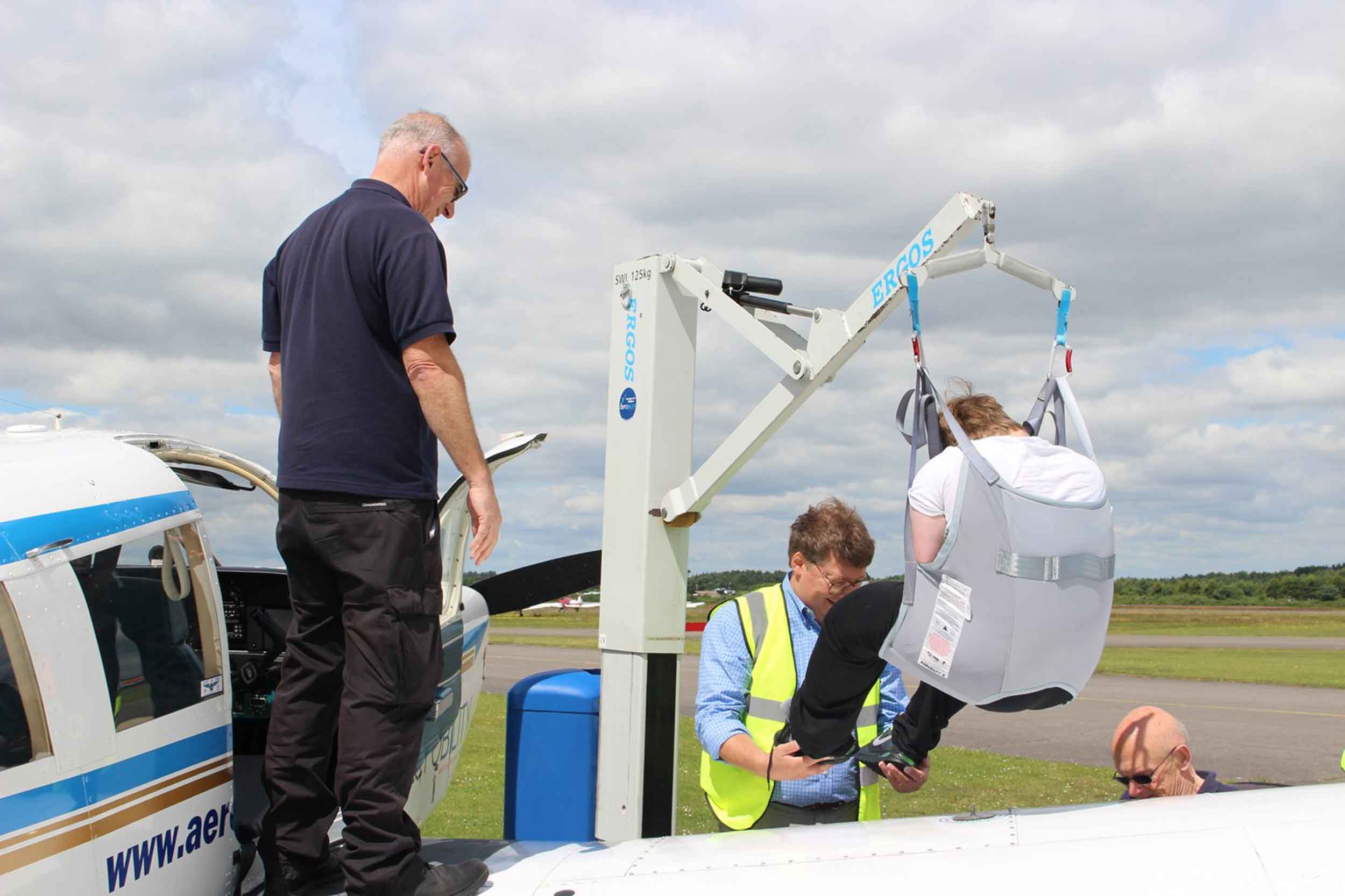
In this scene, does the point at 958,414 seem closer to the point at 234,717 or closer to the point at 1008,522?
the point at 1008,522

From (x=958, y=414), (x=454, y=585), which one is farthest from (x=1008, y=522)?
(x=454, y=585)

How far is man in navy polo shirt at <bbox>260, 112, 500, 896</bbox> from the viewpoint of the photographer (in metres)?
2.74

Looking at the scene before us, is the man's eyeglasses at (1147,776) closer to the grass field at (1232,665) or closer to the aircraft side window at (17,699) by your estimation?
the aircraft side window at (17,699)

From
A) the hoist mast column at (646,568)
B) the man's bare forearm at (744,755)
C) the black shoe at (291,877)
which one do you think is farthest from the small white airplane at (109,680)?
the man's bare forearm at (744,755)

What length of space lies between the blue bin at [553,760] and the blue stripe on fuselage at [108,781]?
1170 millimetres

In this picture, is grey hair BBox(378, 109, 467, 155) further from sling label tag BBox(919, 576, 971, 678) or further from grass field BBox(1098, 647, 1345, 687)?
grass field BBox(1098, 647, 1345, 687)

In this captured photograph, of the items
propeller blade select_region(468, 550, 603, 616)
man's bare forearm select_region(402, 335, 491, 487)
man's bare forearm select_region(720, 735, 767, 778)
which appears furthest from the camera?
propeller blade select_region(468, 550, 603, 616)

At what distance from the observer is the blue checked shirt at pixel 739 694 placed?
404 cm

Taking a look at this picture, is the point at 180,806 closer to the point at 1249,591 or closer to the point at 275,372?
the point at 275,372

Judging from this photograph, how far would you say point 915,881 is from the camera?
2.49 metres

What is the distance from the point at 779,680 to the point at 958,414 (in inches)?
56.8

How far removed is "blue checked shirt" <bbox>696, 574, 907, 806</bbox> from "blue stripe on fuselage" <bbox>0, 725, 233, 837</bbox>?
68.0 inches

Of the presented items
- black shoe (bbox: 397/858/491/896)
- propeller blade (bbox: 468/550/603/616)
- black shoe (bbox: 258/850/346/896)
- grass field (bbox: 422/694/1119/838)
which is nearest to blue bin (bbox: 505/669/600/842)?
propeller blade (bbox: 468/550/603/616)

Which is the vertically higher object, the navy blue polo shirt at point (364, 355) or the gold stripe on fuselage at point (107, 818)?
the navy blue polo shirt at point (364, 355)
